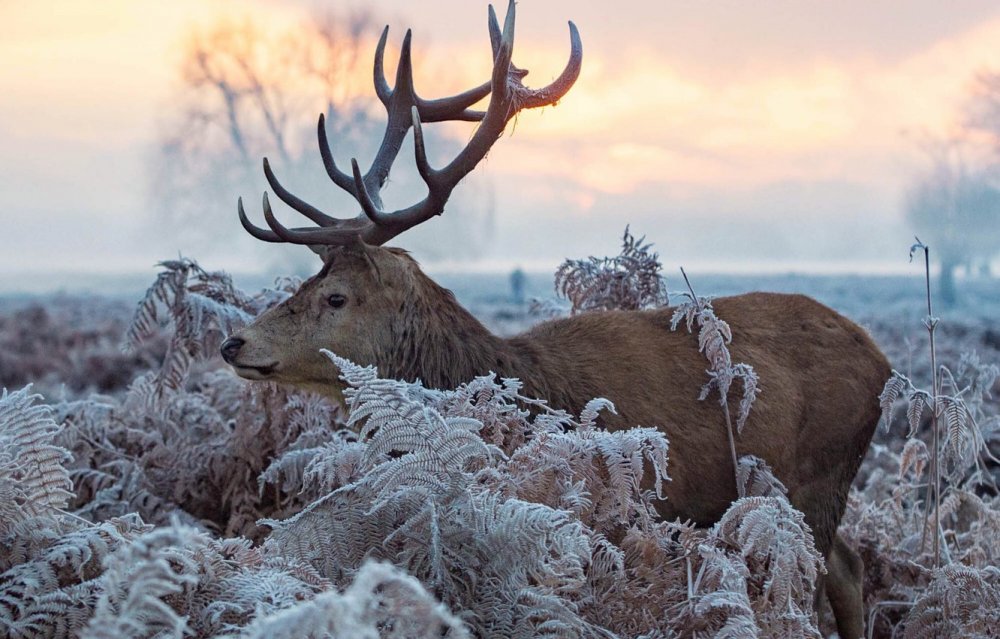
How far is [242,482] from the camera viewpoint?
5.30 metres

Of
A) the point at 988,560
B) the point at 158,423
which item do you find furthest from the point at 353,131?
the point at 988,560

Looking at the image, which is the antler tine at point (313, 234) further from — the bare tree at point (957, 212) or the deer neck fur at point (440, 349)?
the bare tree at point (957, 212)

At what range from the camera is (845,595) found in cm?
478

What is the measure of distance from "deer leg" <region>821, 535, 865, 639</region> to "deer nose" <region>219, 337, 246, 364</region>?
3.04 m

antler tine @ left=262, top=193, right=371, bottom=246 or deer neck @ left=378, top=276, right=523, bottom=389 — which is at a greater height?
antler tine @ left=262, top=193, right=371, bottom=246

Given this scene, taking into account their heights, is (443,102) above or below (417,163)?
above

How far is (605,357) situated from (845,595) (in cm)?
170

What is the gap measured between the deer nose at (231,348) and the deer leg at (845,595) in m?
3.04

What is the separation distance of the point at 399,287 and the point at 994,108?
34.9m

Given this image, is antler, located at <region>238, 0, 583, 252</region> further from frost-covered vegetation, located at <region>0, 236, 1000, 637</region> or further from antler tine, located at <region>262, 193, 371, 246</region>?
frost-covered vegetation, located at <region>0, 236, 1000, 637</region>

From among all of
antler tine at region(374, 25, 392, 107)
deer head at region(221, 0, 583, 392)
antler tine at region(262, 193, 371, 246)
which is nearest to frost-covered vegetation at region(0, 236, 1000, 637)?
deer head at region(221, 0, 583, 392)

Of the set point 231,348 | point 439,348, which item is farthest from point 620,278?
point 231,348

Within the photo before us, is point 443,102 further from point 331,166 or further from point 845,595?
point 845,595

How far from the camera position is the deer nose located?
15.0 ft
